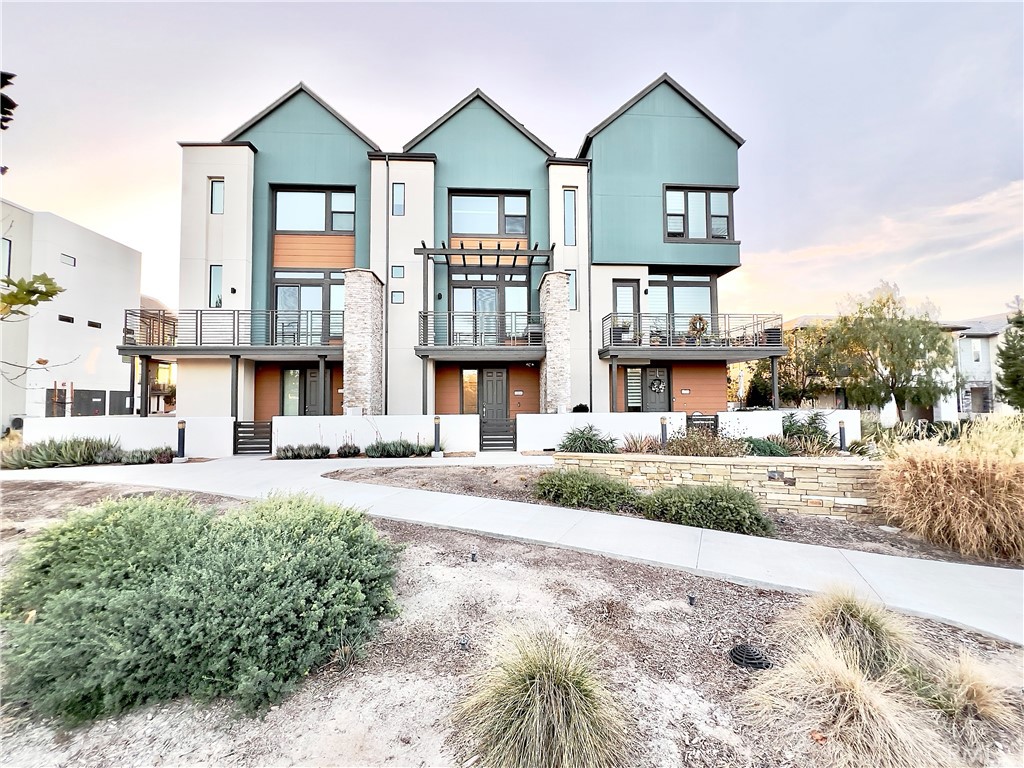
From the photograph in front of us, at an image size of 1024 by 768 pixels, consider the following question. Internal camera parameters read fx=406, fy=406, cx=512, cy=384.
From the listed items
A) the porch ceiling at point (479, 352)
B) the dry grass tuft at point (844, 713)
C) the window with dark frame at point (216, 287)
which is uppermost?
the window with dark frame at point (216, 287)

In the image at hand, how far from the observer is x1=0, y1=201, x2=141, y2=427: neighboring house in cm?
1725

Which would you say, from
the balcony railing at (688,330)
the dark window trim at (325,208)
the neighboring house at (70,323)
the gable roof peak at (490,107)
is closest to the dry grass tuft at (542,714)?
the balcony railing at (688,330)

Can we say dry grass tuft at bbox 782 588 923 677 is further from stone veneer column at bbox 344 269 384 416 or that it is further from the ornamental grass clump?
stone veneer column at bbox 344 269 384 416

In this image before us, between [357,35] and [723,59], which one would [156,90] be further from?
[723,59]

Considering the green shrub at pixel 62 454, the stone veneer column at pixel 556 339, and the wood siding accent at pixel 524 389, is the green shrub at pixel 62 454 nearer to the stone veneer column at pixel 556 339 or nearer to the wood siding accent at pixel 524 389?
the wood siding accent at pixel 524 389

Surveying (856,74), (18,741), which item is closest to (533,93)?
(856,74)

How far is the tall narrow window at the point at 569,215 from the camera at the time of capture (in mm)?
15758

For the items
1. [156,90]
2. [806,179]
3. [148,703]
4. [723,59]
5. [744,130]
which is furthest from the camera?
[744,130]

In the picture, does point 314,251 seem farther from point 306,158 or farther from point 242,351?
point 242,351

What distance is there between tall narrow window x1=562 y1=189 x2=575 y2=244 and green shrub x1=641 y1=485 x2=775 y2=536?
12.0 meters

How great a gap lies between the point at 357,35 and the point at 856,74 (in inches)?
457

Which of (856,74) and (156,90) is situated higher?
(856,74)

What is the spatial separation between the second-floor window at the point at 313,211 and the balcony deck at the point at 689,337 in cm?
1079

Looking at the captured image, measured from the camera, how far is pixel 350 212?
51.3 ft
